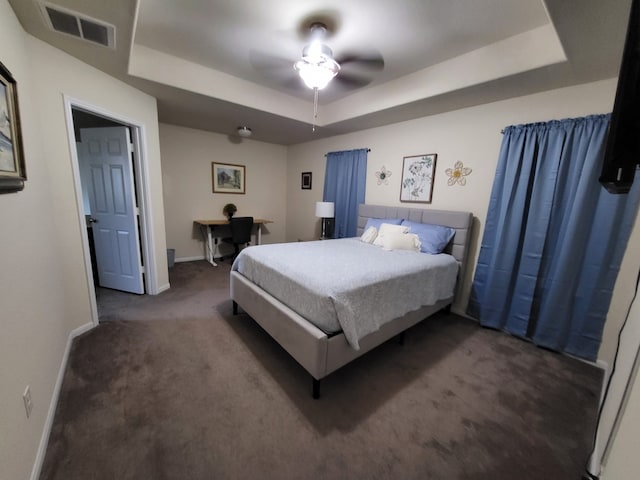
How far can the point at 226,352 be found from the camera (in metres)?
2.15

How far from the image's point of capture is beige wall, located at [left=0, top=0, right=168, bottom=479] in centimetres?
111

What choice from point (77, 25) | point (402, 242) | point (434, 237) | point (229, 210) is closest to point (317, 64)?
point (77, 25)

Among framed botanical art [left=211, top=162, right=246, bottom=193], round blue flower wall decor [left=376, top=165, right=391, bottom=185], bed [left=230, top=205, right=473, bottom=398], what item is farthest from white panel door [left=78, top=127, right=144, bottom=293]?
round blue flower wall decor [left=376, top=165, right=391, bottom=185]

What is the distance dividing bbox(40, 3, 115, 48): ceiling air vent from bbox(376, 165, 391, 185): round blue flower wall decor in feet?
10.2

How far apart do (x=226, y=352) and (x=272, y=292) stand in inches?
25.2

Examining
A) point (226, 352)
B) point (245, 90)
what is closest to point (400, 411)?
point (226, 352)

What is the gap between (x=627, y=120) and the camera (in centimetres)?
93

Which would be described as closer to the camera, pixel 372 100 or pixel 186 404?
pixel 186 404

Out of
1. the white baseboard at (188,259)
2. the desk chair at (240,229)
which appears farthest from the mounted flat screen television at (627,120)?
the white baseboard at (188,259)

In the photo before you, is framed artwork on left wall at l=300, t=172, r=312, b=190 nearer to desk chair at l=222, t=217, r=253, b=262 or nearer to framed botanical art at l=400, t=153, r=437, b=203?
desk chair at l=222, t=217, r=253, b=262

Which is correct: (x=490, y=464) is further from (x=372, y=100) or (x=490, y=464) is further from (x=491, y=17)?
(x=372, y=100)

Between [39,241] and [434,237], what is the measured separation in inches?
133

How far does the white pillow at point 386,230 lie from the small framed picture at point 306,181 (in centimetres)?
235

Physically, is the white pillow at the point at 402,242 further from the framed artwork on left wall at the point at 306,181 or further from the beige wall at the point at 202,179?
the beige wall at the point at 202,179
